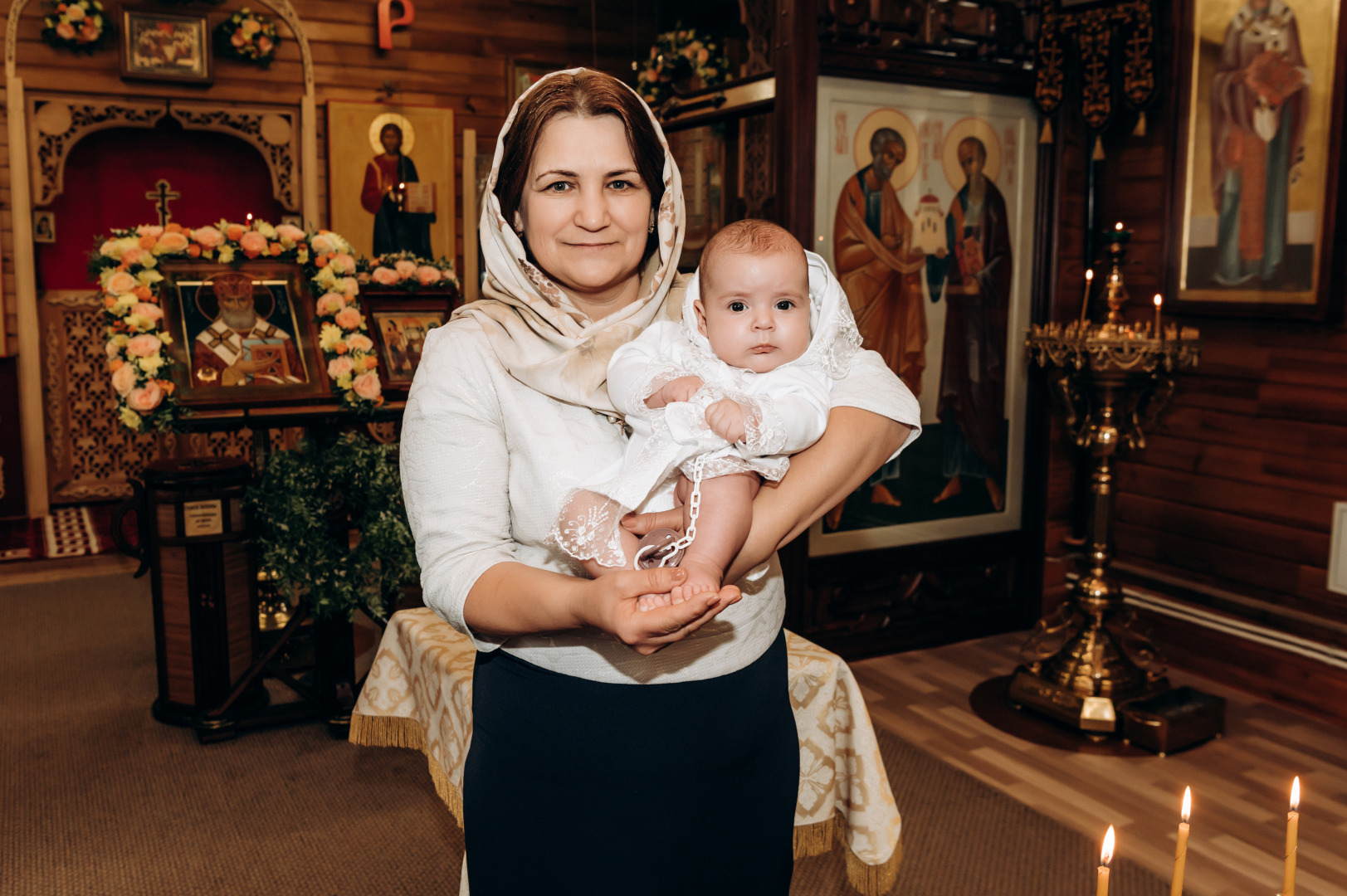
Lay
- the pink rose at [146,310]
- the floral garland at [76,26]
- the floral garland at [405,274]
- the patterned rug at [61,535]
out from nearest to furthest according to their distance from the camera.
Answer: the pink rose at [146,310] → the floral garland at [405,274] → the patterned rug at [61,535] → the floral garland at [76,26]

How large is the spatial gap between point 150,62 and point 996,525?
5804 millimetres

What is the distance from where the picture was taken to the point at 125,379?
3.09m

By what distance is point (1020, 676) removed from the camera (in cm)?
384

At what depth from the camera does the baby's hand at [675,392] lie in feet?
4.36

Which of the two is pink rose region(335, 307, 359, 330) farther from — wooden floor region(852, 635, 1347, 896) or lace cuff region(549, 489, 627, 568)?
lace cuff region(549, 489, 627, 568)

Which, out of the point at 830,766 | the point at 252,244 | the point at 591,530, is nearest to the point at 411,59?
the point at 252,244

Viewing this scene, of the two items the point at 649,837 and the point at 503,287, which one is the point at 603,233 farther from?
the point at 649,837

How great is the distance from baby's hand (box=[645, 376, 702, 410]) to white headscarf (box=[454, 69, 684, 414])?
2.8 inches

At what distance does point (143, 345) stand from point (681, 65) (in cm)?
251

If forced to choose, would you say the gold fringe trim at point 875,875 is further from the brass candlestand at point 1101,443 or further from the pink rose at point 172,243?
the pink rose at point 172,243

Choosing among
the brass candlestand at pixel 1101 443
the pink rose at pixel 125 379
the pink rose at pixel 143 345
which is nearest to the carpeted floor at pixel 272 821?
the brass candlestand at pixel 1101 443

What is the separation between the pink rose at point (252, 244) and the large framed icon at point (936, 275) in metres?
1.99

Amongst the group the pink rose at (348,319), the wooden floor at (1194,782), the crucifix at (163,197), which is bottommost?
the wooden floor at (1194,782)

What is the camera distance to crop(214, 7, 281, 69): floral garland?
21.6 feet
